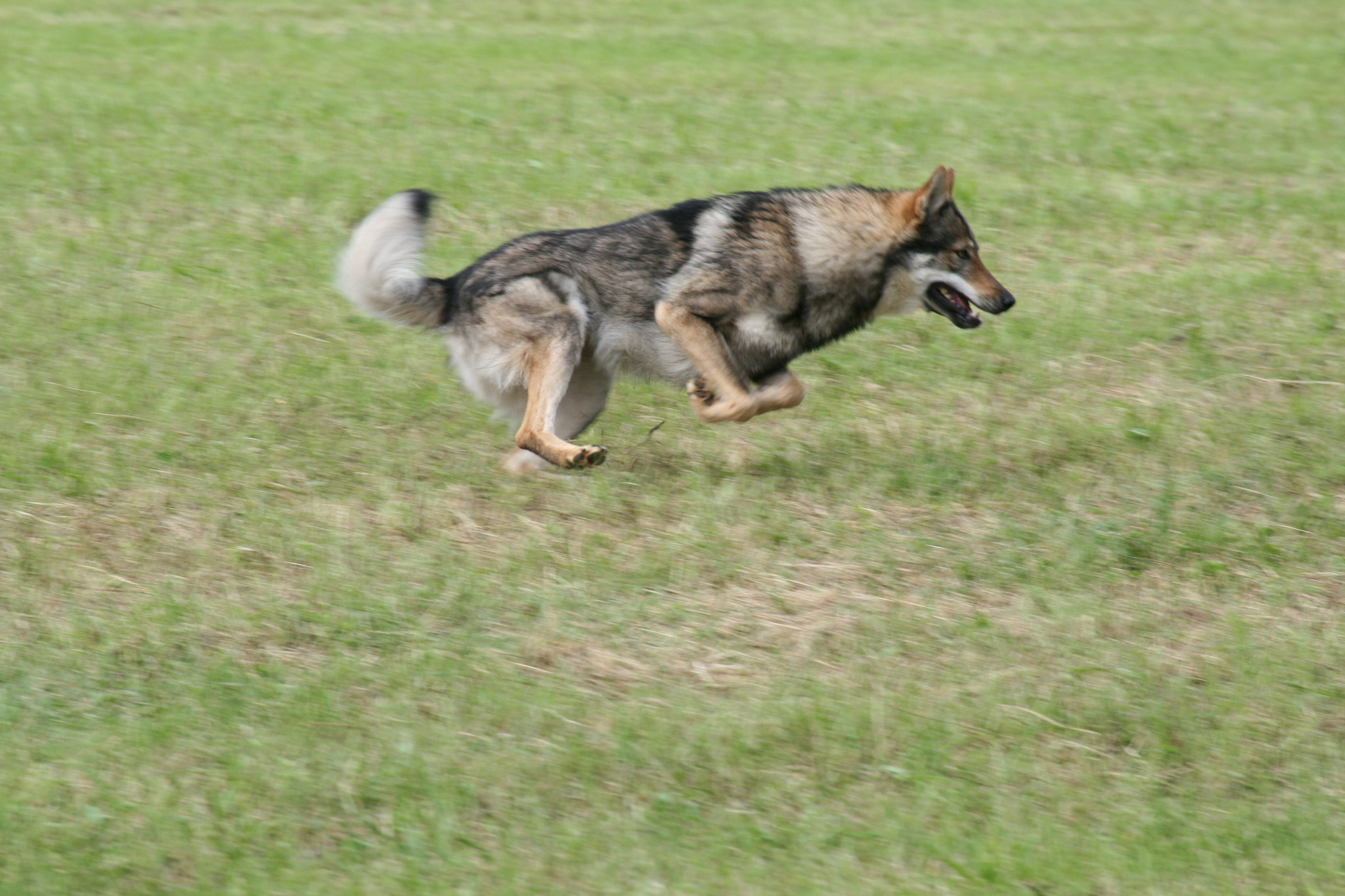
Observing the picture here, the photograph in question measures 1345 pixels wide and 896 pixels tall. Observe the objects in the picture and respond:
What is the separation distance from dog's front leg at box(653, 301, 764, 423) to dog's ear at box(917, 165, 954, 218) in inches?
44.9

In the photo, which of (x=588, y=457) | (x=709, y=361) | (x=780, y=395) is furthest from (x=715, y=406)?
(x=588, y=457)

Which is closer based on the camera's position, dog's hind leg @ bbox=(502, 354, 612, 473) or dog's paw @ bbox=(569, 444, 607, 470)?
dog's paw @ bbox=(569, 444, 607, 470)

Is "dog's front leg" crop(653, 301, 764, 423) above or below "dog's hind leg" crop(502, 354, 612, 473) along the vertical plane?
above

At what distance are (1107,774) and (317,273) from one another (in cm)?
645

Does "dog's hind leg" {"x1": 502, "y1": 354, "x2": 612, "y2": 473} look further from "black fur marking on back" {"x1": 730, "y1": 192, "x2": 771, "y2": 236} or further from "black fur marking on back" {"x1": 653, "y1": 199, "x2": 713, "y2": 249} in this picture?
"black fur marking on back" {"x1": 730, "y1": 192, "x2": 771, "y2": 236}

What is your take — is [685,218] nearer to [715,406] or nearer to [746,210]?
[746,210]

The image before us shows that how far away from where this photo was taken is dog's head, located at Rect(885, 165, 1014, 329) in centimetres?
648

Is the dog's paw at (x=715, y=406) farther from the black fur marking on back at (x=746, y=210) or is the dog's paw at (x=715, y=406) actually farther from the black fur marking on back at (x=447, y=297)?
the black fur marking on back at (x=447, y=297)

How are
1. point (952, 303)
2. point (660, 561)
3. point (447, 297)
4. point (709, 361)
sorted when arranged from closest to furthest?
point (660, 561), point (709, 361), point (447, 297), point (952, 303)

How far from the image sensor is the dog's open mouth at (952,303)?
6617 millimetres

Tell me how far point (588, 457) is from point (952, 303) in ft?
6.40

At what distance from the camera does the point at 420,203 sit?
619cm

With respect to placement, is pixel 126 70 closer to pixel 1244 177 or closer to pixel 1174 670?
pixel 1244 177

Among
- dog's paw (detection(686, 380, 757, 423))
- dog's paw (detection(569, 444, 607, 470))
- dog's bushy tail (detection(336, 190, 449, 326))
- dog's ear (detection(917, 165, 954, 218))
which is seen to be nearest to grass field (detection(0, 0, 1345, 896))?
dog's paw (detection(569, 444, 607, 470))
